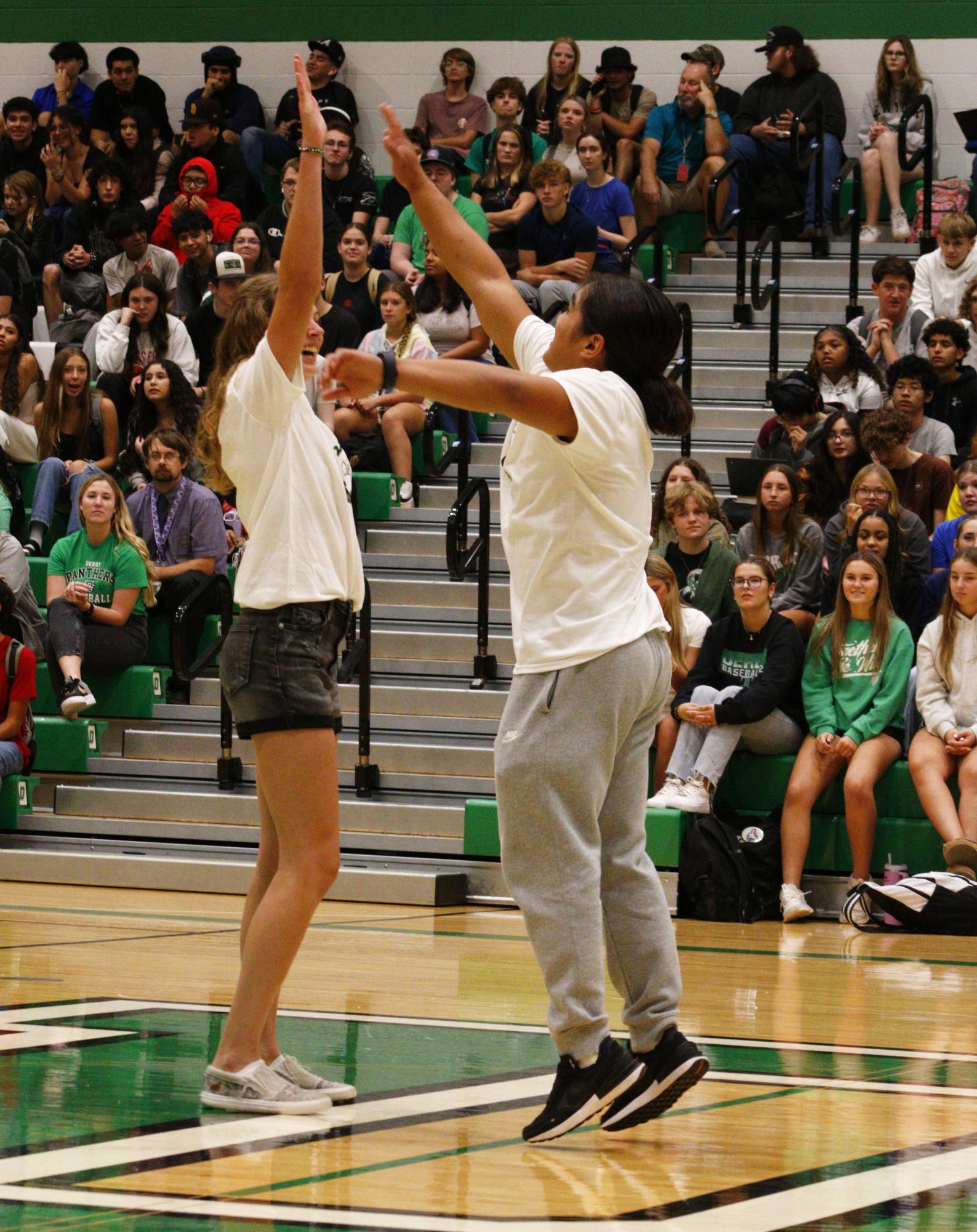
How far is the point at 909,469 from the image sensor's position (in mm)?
9023

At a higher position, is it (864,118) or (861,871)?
(864,118)

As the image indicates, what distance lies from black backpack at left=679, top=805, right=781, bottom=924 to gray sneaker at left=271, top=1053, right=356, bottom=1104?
12.9 ft

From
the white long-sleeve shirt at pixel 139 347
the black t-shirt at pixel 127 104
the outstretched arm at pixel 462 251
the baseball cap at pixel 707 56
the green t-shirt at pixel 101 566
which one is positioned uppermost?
the baseball cap at pixel 707 56

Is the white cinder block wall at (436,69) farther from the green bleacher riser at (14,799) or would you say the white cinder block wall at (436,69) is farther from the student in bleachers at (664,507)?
the green bleacher riser at (14,799)

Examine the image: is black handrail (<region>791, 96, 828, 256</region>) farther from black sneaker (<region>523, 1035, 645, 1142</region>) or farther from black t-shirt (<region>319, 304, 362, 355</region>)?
black sneaker (<region>523, 1035, 645, 1142</region>)

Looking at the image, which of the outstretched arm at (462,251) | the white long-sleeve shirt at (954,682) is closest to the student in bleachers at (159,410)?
the white long-sleeve shirt at (954,682)

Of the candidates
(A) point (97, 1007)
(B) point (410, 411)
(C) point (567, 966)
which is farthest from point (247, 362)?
(B) point (410, 411)

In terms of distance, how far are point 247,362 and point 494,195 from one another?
897 centimetres

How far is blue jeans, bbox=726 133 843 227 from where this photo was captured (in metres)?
12.5

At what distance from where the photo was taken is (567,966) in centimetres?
329

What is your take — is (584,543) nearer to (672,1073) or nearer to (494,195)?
(672,1073)

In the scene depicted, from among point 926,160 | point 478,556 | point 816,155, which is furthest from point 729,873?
point 816,155

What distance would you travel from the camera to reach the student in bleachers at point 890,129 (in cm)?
1237

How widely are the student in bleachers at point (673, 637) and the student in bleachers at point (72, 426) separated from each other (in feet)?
11.9
